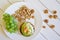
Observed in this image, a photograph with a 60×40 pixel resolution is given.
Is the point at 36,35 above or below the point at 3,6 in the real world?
below

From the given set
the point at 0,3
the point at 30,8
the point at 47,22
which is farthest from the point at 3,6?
the point at 47,22

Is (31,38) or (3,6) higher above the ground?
(3,6)

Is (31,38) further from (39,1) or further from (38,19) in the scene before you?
(39,1)

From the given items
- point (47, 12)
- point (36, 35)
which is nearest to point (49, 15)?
point (47, 12)

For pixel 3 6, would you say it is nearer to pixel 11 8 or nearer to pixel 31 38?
pixel 11 8

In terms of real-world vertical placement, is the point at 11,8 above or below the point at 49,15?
above

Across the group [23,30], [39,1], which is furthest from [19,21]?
[39,1]

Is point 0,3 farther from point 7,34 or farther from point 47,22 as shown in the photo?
point 47,22

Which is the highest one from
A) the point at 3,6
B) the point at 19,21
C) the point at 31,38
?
the point at 3,6
